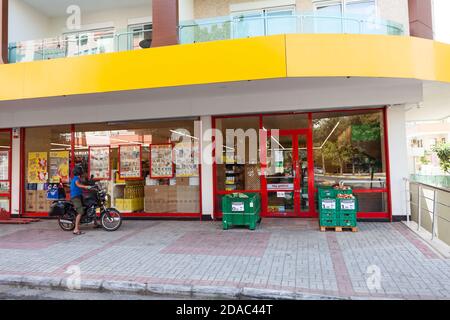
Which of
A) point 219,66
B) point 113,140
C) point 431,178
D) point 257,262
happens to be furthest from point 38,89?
point 431,178

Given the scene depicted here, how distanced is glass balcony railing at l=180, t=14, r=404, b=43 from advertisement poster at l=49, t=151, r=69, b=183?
234 inches

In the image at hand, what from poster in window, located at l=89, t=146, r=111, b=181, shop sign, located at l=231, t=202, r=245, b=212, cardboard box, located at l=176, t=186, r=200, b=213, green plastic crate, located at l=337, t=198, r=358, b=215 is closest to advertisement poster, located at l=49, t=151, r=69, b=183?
poster in window, located at l=89, t=146, r=111, b=181

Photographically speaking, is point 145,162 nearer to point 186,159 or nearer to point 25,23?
point 186,159

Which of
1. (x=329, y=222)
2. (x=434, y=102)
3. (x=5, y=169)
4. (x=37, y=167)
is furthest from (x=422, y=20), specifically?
(x=5, y=169)

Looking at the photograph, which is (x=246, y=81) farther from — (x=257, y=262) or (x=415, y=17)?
(x=415, y=17)

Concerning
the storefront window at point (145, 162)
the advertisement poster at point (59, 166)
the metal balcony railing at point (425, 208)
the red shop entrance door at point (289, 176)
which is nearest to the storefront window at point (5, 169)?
the advertisement poster at point (59, 166)

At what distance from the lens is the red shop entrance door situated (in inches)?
391

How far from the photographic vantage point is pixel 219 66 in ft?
25.3

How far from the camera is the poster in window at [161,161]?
10641 mm

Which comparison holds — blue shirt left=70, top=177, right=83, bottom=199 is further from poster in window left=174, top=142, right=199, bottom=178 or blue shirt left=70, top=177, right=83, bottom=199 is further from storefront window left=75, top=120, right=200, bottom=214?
poster in window left=174, top=142, right=199, bottom=178

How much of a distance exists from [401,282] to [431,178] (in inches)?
Answer: 222

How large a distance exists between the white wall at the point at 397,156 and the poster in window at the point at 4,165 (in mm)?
12412

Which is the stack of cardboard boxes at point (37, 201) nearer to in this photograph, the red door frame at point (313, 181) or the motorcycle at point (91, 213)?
the motorcycle at point (91, 213)
